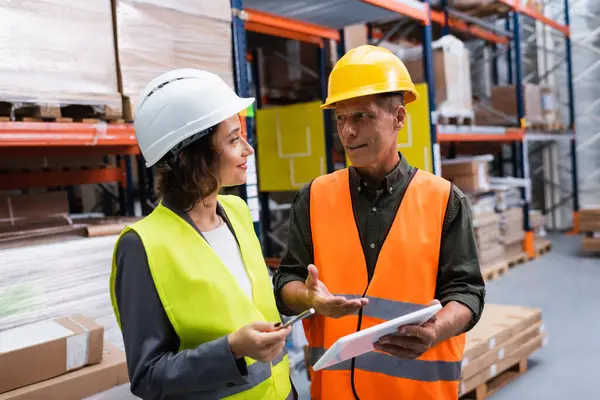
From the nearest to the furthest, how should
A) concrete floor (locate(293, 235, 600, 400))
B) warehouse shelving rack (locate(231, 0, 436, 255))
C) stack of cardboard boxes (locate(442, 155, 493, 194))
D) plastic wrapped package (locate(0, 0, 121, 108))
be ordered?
1. plastic wrapped package (locate(0, 0, 121, 108))
2. concrete floor (locate(293, 235, 600, 400))
3. warehouse shelving rack (locate(231, 0, 436, 255))
4. stack of cardboard boxes (locate(442, 155, 493, 194))

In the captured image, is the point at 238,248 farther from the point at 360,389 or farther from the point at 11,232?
the point at 11,232

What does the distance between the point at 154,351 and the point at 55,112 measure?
2074mm

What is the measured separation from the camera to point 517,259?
840cm

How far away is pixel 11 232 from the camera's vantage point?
11.2 ft

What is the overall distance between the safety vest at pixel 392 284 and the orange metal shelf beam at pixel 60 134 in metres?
1.84

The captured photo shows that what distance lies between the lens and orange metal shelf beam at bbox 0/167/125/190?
16.5 feet

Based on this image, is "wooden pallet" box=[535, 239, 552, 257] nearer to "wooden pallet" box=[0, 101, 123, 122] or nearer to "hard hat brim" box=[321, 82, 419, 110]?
"wooden pallet" box=[0, 101, 123, 122]

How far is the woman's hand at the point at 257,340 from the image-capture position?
142cm

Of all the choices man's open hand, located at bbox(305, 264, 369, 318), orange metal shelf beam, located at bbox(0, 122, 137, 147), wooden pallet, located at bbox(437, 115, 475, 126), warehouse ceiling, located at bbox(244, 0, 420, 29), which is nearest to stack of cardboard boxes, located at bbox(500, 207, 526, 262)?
wooden pallet, located at bbox(437, 115, 475, 126)

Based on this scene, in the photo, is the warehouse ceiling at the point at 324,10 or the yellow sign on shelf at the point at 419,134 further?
the yellow sign on shelf at the point at 419,134

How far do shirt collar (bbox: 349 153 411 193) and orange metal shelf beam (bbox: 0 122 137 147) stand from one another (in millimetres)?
1859

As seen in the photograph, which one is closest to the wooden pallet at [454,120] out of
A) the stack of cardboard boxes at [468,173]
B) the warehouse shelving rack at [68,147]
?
the stack of cardboard boxes at [468,173]

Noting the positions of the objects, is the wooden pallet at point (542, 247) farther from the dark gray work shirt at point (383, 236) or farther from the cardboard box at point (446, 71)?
the dark gray work shirt at point (383, 236)

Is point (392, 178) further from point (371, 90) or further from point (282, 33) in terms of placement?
point (282, 33)
